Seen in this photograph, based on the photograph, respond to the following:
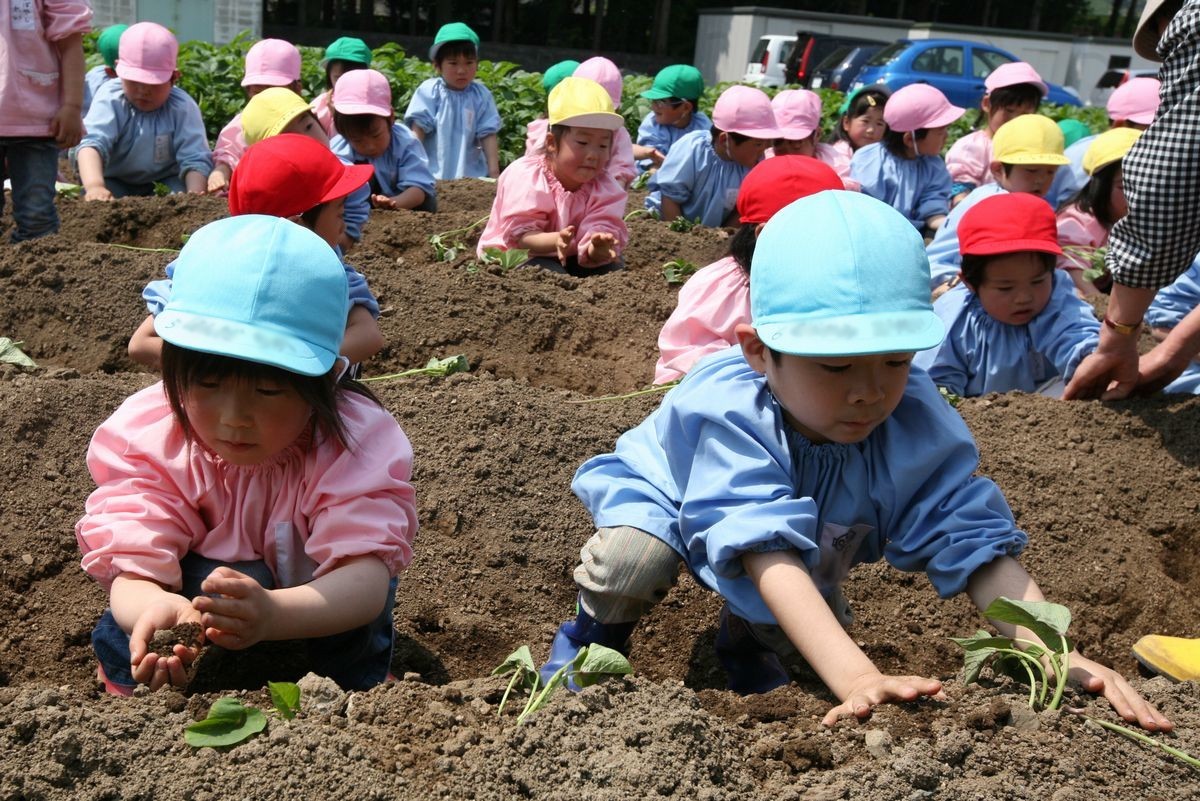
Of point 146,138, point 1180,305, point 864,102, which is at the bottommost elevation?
point 146,138

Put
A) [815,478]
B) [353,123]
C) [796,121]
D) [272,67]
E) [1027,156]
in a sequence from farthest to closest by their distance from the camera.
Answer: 1. [272,67]
2. [796,121]
3. [353,123]
4. [1027,156]
5. [815,478]

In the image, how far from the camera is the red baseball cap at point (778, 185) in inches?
184

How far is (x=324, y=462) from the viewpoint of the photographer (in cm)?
258

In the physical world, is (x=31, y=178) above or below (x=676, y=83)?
below

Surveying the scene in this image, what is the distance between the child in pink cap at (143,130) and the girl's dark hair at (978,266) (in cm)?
498

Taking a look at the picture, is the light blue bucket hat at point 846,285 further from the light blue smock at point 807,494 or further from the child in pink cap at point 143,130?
the child in pink cap at point 143,130

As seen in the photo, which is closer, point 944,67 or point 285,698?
point 285,698

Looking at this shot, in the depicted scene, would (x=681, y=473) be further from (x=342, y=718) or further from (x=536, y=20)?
(x=536, y=20)

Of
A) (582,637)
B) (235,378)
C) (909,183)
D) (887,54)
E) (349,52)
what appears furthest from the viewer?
(887,54)

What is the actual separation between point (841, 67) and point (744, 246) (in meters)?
17.2

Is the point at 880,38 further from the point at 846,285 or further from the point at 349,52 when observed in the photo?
the point at 846,285

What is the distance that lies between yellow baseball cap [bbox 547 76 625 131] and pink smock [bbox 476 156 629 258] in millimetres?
293

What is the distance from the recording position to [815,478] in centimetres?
259

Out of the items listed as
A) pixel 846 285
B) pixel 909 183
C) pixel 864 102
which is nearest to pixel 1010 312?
pixel 846 285
